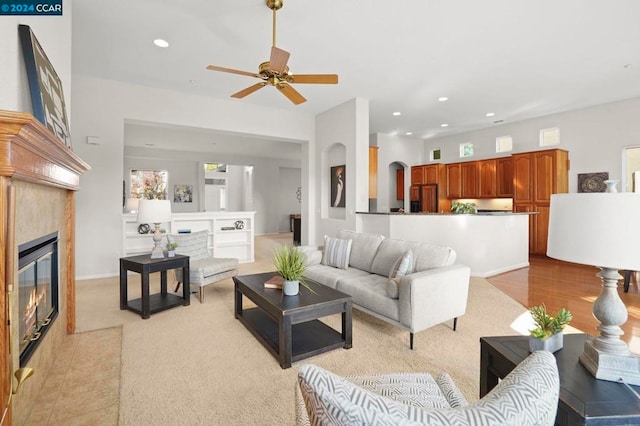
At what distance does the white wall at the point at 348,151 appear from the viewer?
590 centimetres

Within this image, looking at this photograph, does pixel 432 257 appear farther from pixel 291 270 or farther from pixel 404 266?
pixel 291 270

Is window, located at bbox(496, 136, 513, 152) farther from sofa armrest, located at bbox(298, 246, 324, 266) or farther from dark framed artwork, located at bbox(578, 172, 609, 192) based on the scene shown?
sofa armrest, located at bbox(298, 246, 324, 266)

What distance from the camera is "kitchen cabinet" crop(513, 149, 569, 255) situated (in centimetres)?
655

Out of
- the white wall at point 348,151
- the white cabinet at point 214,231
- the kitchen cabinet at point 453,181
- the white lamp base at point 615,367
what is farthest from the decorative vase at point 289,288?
the kitchen cabinet at point 453,181

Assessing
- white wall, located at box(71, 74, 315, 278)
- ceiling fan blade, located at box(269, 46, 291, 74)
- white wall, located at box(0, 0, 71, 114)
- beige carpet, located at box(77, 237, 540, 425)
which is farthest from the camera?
white wall, located at box(71, 74, 315, 278)

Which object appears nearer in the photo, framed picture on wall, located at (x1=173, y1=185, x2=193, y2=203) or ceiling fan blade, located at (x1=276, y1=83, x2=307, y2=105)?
ceiling fan blade, located at (x1=276, y1=83, x2=307, y2=105)

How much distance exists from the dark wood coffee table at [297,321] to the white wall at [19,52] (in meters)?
1.95

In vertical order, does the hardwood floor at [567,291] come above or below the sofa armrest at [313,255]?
below

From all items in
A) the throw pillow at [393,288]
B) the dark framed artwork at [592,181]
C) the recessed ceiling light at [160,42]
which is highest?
the recessed ceiling light at [160,42]

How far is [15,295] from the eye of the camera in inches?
58.2

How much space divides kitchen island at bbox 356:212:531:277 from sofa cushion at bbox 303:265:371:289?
77.0 inches

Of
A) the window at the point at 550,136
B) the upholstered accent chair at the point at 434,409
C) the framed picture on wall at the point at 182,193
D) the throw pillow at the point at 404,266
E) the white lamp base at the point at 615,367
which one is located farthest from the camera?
the framed picture on wall at the point at 182,193

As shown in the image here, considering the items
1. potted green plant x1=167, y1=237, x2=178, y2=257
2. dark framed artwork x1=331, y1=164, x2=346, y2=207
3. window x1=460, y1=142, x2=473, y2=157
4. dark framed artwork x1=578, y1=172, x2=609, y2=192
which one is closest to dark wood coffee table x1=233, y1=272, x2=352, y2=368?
potted green plant x1=167, y1=237, x2=178, y2=257

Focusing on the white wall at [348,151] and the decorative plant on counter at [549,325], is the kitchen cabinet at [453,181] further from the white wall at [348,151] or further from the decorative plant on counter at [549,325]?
the decorative plant on counter at [549,325]
